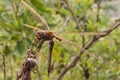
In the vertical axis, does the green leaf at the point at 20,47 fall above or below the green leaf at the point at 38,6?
below

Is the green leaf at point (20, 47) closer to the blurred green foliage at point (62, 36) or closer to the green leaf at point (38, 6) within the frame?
the blurred green foliage at point (62, 36)

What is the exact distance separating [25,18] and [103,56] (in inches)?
32.1

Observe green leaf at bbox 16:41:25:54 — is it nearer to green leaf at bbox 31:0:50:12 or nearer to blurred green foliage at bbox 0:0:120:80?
blurred green foliage at bbox 0:0:120:80

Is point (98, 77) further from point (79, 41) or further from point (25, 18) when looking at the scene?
point (25, 18)

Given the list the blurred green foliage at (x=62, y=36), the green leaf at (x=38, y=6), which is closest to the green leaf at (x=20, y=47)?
the blurred green foliage at (x=62, y=36)

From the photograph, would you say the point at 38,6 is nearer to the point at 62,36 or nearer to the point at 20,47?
the point at 20,47

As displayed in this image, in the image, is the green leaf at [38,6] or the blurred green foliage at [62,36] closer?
the green leaf at [38,6]

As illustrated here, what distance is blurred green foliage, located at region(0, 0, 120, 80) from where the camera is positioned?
1429mm

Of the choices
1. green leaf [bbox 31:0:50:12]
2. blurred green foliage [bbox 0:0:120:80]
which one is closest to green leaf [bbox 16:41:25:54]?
blurred green foliage [bbox 0:0:120:80]

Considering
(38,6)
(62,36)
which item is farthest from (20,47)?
(62,36)

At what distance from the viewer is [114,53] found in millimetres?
2137

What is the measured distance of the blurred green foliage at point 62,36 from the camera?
Result: 1.43 meters

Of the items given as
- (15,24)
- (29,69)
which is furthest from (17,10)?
(29,69)

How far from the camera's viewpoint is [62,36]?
1.96 meters
